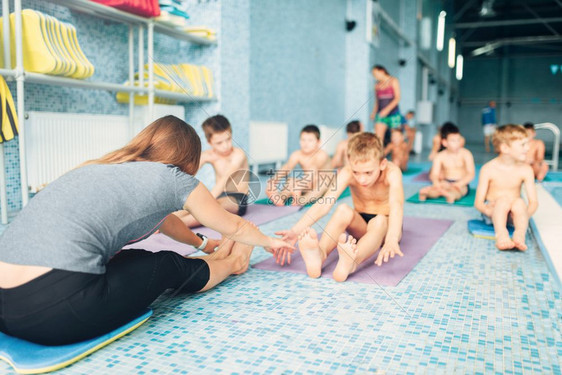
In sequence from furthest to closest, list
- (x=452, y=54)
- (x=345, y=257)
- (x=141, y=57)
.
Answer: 1. (x=452, y=54)
2. (x=141, y=57)
3. (x=345, y=257)

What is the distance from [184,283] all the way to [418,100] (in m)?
11.0

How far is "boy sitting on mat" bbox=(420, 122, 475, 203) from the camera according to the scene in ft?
12.1

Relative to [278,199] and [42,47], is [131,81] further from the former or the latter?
[278,199]

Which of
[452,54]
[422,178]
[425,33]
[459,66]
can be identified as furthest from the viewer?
[459,66]

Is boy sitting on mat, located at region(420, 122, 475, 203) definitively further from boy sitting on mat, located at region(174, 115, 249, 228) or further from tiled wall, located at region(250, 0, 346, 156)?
tiled wall, located at region(250, 0, 346, 156)

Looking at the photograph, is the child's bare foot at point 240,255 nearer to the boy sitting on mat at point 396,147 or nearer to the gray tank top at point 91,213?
the gray tank top at point 91,213

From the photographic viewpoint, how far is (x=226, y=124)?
2.80 m

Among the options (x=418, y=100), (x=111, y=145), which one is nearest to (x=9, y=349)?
(x=111, y=145)

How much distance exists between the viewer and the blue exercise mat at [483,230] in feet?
7.82

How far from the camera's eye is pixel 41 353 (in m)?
1.07

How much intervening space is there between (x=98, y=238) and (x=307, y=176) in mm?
2644

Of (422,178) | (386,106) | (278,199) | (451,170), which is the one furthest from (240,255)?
(386,106)

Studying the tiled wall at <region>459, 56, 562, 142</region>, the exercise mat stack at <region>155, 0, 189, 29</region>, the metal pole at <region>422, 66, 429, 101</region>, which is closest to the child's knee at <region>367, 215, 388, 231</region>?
the exercise mat stack at <region>155, 0, 189, 29</region>

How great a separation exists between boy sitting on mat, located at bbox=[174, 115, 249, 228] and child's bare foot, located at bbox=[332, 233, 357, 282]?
4.02ft
